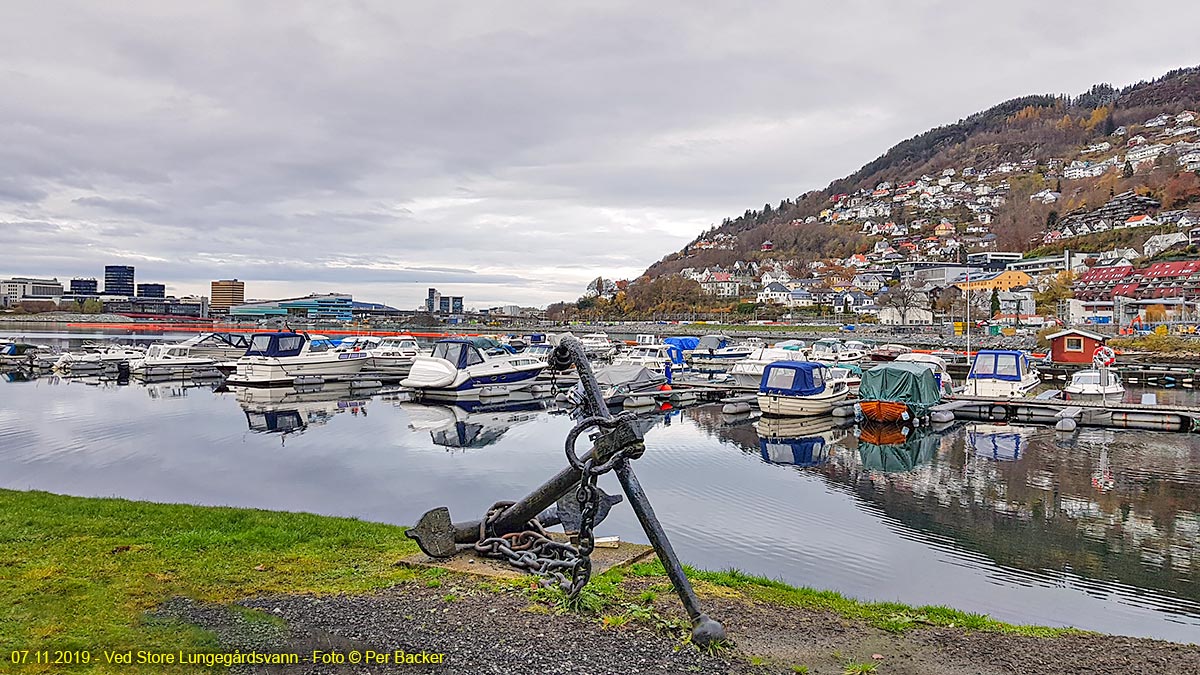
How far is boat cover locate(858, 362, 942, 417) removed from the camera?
84.1ft

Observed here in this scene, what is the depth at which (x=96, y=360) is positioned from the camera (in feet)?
147

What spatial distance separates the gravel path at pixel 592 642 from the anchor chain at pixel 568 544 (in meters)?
0.34

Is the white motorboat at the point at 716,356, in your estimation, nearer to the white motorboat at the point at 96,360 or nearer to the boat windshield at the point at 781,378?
the boat windshield at the point at 781,378

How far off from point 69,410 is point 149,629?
1142 inches

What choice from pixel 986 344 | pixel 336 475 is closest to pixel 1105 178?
pixel 986 344

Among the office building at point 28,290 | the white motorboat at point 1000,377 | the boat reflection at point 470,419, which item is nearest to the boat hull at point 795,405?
the white motorboat at point 1000,377

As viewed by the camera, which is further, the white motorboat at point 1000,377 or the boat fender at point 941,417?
the white motorboat at point 1000,377

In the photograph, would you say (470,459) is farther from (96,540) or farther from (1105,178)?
(1105,178)

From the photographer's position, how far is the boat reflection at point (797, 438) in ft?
67.5

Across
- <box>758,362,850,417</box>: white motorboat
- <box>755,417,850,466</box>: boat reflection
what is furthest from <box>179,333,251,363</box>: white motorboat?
<box>755,417,850,466</box>: boat reflection

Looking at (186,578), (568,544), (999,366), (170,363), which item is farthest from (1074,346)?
Result: (170,363)

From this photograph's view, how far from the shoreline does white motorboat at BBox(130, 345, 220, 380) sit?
4030cm

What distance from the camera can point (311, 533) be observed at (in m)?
8.81

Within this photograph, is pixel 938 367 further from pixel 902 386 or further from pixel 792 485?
pixel 792 485
